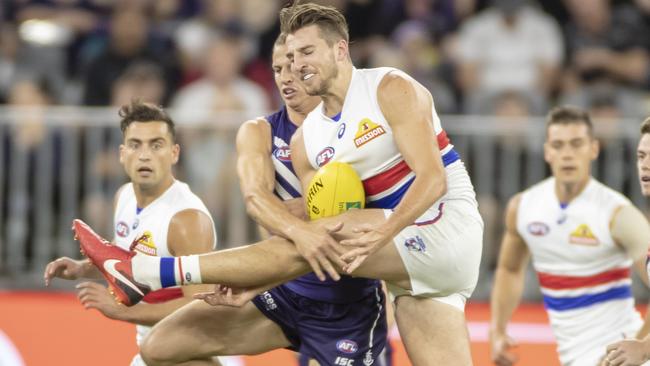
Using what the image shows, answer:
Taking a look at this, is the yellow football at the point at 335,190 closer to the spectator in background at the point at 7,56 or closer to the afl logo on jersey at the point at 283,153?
the afl logo on jersey at the point at 283,153

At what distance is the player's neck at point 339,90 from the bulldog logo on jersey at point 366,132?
220 millimetres

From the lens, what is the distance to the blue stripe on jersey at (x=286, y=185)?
293 inches

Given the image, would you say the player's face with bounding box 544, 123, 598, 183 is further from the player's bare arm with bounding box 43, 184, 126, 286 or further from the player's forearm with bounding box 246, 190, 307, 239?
the player's bare arm with bounding box 43, 184, 126, 286

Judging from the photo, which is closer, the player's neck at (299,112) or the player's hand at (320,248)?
the player's hand at (320,248)

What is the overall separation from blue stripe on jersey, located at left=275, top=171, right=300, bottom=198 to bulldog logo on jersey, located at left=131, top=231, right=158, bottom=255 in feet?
2.77

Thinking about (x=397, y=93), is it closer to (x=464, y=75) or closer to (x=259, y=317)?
(x=259, y=317)

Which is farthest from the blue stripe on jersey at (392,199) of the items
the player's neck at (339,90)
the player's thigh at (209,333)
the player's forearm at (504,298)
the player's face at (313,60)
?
the player's forearm at (504,298)

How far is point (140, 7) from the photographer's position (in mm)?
12609

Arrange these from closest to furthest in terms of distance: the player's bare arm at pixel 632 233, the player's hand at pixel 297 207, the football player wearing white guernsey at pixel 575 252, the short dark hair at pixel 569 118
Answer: the player's hand at pixel 297 207, the player's bare arm at pixel 632 233, the football player wearing white guernsey at pixel 575 252, the short dark hair at pixel 569 118

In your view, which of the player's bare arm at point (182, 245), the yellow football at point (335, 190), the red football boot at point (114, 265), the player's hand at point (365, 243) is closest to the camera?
the player's hand at point (365, 243)

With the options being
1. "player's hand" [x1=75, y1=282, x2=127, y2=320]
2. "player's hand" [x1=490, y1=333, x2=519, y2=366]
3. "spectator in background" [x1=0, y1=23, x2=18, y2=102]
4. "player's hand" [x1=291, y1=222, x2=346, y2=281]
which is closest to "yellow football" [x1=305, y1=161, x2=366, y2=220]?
"player's hand" [x1=291, y1=222, x2=346, y2=281]

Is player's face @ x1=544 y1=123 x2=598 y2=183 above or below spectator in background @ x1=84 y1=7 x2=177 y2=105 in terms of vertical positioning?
below

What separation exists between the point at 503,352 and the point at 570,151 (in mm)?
1441

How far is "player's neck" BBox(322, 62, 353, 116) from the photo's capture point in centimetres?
684
